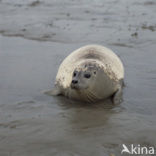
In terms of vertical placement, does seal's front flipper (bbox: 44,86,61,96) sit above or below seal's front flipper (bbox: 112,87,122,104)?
above

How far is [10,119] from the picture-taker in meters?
4.17

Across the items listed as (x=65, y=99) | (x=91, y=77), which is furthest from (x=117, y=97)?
(x=65, y=99)

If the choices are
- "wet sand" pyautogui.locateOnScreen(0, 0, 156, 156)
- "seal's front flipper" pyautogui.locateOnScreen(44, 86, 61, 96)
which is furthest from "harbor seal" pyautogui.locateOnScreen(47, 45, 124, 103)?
"wet sand" pyautogui.locateOnScreen(0, 0, 156, 156)

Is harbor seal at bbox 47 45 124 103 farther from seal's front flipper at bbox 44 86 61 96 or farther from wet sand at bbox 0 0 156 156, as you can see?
wet sand at bbox 0 0 156 156

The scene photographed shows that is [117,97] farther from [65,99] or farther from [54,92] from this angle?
[54,92]

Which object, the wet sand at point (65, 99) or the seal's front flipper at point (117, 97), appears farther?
the seal's front flipper at point (117, 97)

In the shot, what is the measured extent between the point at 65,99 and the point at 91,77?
56cm

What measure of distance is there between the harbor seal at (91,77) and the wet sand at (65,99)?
15 cm

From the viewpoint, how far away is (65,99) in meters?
5.00

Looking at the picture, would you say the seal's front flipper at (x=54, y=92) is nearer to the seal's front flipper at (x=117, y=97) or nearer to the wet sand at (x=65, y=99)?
the wet sand at (x=65, y=99)

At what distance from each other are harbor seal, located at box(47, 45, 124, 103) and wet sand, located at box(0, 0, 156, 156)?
15 centimetres

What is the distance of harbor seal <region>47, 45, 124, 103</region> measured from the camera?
4602 millimetres

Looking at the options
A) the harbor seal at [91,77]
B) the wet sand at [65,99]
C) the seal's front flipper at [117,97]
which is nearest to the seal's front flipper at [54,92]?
the harbor seal at [91,77]

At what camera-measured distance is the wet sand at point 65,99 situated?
3.54 metres
